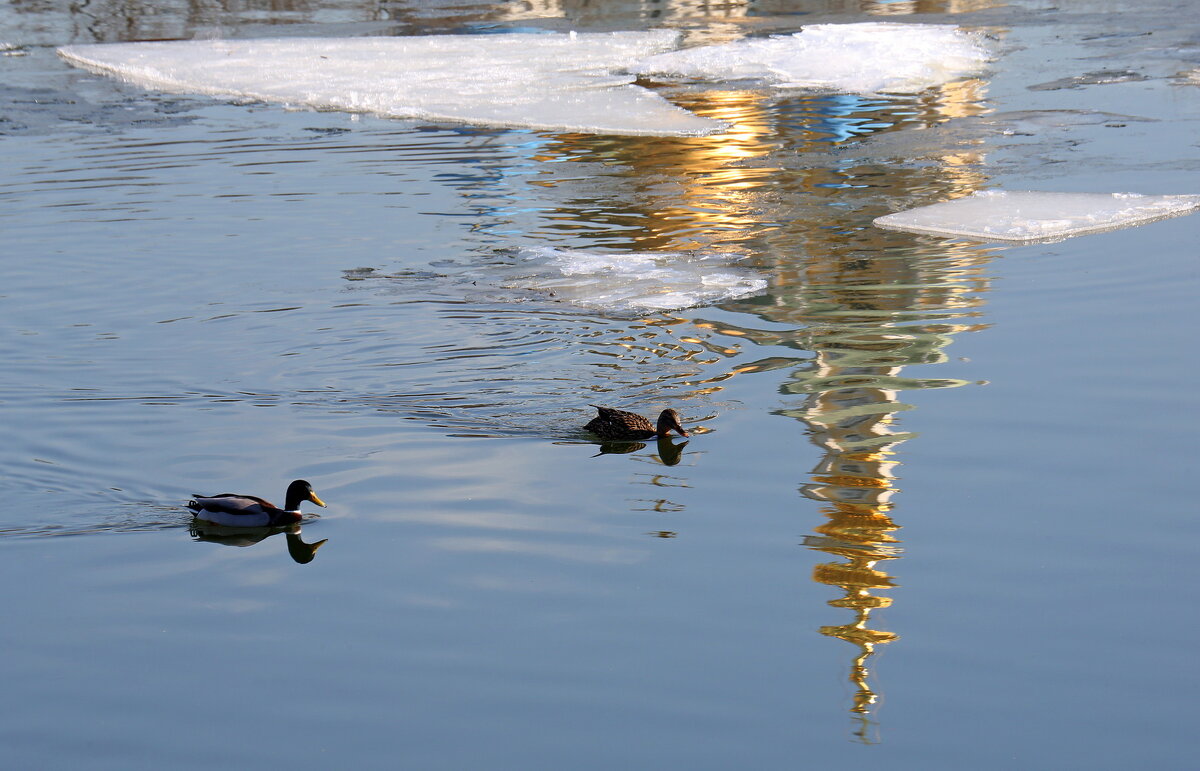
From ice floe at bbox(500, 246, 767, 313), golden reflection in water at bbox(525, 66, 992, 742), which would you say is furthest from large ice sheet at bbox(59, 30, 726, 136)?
ice floe at bbox(500, 246, 767, 313)

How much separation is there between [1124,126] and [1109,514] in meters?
9.24

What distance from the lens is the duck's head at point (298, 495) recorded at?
581 cm

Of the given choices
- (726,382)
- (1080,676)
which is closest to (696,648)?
(1080,676)

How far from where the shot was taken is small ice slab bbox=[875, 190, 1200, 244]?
33.3ft

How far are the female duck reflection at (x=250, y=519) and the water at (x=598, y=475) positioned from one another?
63 mm

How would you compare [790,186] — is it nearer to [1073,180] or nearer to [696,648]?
[1073,180]

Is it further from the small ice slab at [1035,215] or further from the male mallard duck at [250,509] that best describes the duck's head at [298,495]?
the small ice slab at [1035,215]

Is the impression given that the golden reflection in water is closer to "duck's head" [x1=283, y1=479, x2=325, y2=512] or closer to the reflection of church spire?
the reflection of church spire

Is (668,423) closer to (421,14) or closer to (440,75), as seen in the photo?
(440,75)

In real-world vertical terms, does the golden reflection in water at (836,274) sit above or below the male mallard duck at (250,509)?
above

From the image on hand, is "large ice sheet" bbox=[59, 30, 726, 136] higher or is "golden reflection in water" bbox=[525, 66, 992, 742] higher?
"large ice sheet" bbox=[59, 30, 726, 136]

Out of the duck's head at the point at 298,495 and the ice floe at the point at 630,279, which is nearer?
the duck's head at the point at 298,495

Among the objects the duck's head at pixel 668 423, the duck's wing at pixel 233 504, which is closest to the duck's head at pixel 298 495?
the duck's wing at pixel 233 504

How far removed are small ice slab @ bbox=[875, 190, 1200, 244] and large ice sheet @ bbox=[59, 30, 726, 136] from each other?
420cm
